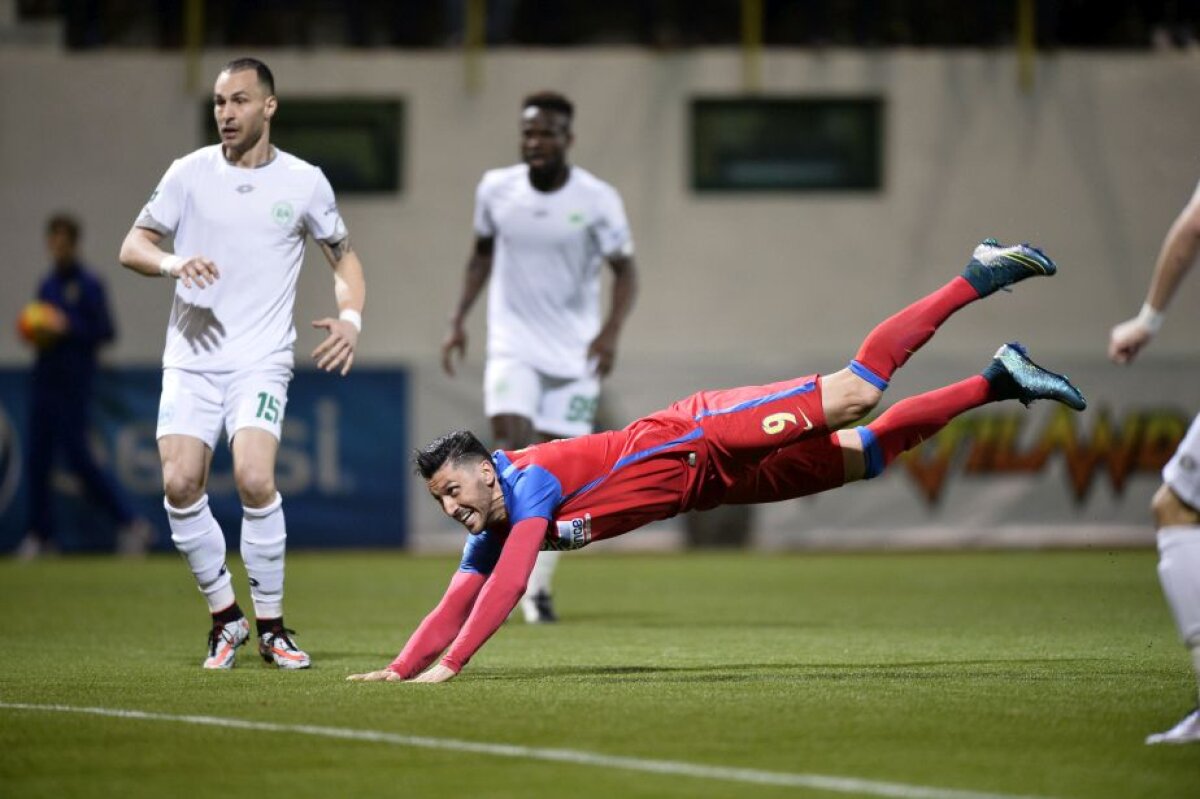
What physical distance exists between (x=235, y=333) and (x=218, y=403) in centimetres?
28

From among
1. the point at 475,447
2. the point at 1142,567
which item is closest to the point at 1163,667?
the point at 475,447

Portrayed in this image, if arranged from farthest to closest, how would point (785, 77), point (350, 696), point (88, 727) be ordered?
point (785, 77) → point (350, 696) → point (88, 727)

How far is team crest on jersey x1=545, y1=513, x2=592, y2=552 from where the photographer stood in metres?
7.26

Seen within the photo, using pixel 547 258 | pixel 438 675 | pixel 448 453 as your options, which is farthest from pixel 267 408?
pixel 547 258

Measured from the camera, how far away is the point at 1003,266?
780 cm

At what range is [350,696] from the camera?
6.71 metres

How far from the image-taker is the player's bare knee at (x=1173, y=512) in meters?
5.68

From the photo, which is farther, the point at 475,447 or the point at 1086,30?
the point at 1086,30

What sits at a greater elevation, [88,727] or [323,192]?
[323,192]

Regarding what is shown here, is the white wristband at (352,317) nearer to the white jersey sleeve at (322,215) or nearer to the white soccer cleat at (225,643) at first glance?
the white jersey sleeve at (322,215)

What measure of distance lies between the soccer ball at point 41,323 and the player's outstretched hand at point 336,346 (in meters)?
9.01

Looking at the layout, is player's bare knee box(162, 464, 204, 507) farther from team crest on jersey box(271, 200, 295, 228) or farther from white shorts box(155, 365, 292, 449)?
team crest on jersey box(271, 200, 295, 228)

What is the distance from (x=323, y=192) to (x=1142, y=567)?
8299 mm

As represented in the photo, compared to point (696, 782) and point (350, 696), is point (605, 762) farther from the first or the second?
point (350, 696)
